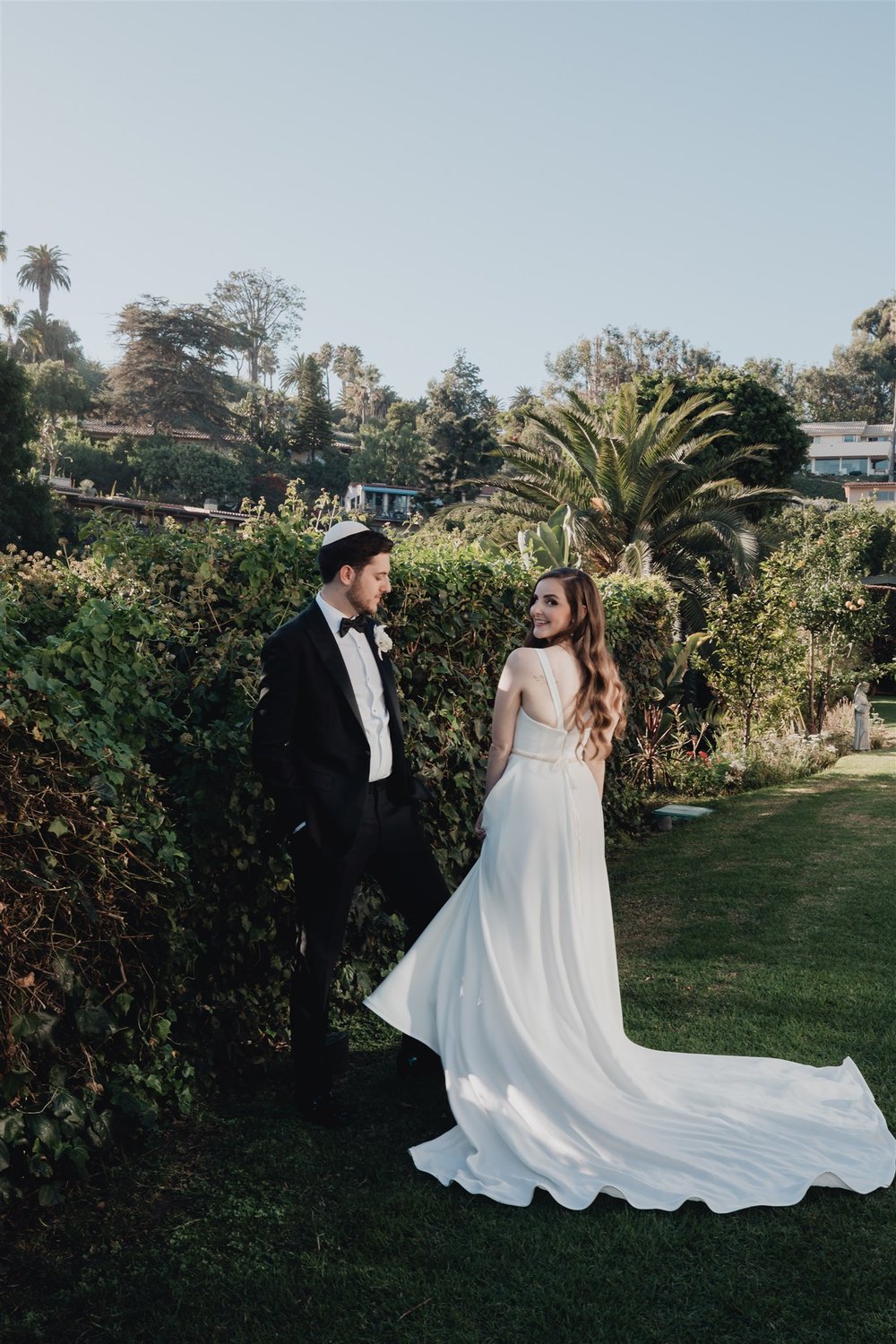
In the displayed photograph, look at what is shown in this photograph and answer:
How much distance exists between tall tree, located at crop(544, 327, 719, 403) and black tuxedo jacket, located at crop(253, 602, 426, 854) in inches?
3203

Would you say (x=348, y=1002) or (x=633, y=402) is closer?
(x=348, y=1002)

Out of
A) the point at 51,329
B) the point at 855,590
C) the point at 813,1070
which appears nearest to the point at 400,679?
the point at 813,1070

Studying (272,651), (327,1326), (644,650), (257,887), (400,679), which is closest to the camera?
(327,1326)

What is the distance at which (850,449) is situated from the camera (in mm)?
86312

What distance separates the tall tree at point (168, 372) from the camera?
76.2 m

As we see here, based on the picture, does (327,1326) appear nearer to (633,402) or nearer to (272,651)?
(272,651)

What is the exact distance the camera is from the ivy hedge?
325 cm

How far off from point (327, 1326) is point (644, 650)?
25.7ft

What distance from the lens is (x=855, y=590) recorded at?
17.6 metres

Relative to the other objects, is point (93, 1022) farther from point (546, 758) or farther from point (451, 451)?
point (451, 451)

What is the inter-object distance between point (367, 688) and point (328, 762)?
0.34 meters

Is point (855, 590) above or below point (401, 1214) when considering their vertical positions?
→ above

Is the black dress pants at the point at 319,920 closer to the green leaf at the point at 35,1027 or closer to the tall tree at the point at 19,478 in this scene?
the green leaf at the point at 35,1027

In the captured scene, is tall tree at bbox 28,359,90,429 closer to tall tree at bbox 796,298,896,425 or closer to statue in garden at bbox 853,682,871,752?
tall tree at bbox 796,298,896,425
